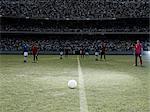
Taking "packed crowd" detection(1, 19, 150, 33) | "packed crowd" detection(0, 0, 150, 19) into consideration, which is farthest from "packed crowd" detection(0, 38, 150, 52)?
"packed crowd" detection(0, 0, 150, 19)

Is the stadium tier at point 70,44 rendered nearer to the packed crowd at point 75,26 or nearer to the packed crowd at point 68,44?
the packed crowd at point 68,44

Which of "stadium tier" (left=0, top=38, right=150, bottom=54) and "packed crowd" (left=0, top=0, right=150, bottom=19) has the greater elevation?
"packed crowd" (left=0, top=0, right=150, bottom=19)

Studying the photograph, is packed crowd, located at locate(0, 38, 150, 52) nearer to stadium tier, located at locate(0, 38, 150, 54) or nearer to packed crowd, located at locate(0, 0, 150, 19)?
stadium tier, located at locate(0, 38, 150, 54)

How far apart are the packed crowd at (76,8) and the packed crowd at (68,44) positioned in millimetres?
4570

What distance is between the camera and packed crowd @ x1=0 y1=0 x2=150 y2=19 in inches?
2395

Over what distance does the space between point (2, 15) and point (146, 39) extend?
26399mm

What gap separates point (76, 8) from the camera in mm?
62094

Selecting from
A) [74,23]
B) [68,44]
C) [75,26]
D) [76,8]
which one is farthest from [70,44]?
[76,8]

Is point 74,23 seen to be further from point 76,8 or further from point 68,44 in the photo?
point 68,44

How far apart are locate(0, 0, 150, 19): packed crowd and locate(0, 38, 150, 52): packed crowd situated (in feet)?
15.0

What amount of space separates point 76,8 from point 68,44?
22.9 ft

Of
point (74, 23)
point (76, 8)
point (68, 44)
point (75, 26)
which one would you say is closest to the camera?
point (68, 44)

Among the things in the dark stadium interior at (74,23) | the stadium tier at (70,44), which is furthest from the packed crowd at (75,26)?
the stadium tier at (70,44)

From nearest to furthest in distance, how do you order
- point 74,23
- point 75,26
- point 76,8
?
point 76,8 < point 75,26 < point 74,23
